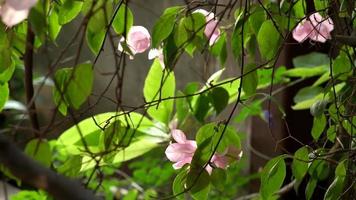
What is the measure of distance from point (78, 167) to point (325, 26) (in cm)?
40

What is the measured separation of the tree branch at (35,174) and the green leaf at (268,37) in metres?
0.45

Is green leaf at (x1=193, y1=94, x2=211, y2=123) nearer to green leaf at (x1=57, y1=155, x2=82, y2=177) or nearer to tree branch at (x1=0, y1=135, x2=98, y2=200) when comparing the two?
green leaf at (x1=57, y1=155, x2=82, y2=177)

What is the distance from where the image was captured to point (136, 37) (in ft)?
2.58

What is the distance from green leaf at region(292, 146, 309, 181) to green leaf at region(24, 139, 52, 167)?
304mm

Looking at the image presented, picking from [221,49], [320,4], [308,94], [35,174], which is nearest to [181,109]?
[221,49]

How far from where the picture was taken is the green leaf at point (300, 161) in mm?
737

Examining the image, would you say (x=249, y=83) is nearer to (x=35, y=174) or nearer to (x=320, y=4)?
(x=320, y=4)

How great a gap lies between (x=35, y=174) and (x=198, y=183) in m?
0.36

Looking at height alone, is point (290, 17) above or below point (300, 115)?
above

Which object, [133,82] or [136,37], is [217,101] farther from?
[133,82]

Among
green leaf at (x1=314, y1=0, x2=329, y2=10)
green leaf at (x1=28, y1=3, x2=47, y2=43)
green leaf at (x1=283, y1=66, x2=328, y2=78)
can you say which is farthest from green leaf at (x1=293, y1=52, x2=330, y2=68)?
green leaf at (x1=28, y1=3, x2=47, y2=43)

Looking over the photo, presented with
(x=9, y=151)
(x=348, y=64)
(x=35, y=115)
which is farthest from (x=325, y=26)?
(x=9, y=151)

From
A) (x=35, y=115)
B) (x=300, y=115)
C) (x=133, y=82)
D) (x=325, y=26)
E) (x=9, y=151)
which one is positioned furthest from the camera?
(x=133, y=82)

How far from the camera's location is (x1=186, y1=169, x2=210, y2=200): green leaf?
67cm
